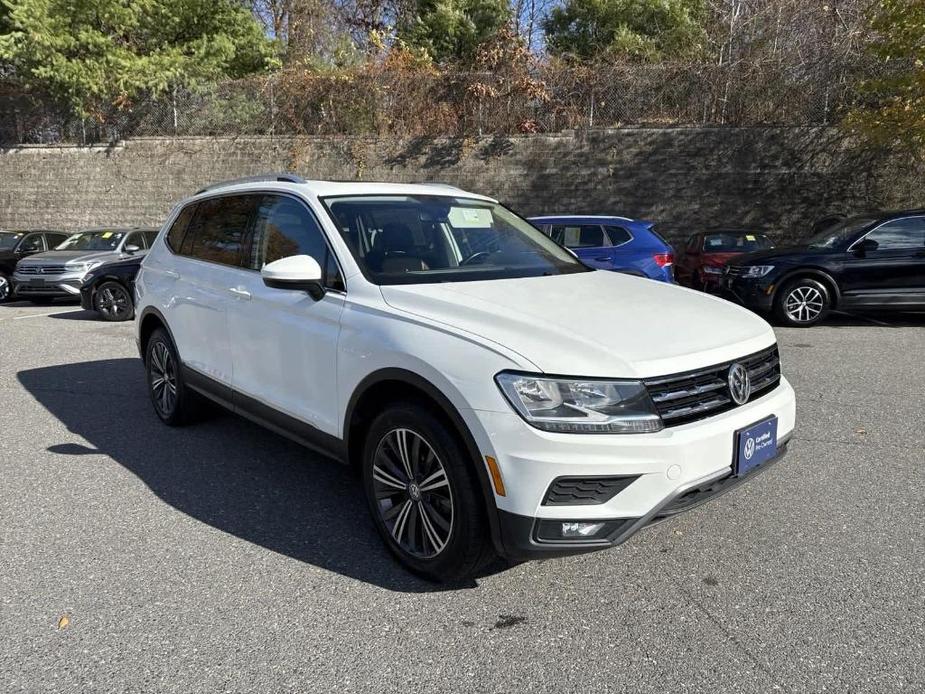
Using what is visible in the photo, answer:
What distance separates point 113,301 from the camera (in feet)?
35.0

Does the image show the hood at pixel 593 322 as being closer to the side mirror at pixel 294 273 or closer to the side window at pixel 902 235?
the side mirror at pixel 294 273

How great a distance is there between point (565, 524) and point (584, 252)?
7.94m

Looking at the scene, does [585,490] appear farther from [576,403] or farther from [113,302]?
[113,302]

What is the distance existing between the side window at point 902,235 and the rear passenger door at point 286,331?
8.67 metres

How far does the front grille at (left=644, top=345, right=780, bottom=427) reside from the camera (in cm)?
259

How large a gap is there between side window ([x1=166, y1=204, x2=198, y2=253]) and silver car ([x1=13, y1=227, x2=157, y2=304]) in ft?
24.4

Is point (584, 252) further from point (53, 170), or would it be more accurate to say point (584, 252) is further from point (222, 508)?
point (53, 170)

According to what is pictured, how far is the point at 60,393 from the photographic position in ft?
20.3

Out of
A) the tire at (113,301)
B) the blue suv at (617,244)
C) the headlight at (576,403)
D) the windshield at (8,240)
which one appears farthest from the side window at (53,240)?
the headlight at (576,403)

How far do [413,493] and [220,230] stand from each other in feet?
8.21

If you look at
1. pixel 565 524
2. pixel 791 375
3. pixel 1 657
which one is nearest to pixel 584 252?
pixel 791 375

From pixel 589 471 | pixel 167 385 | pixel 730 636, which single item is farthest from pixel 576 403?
pixel 167 385

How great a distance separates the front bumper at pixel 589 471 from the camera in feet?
8.13

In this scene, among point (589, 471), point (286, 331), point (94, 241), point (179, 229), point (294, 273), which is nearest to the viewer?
point (589, 471)
